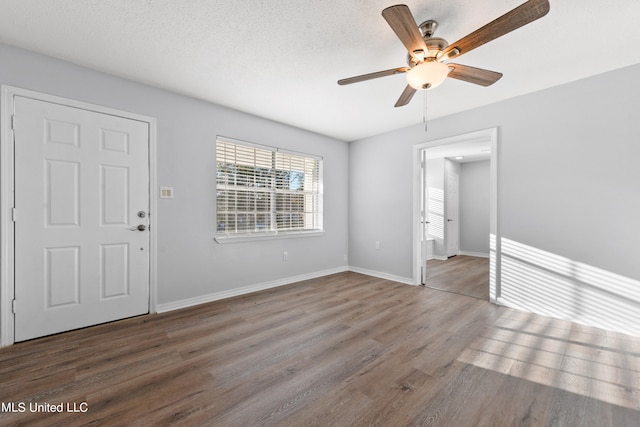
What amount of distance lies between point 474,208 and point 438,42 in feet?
19.5

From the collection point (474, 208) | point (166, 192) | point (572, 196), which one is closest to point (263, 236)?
point (166, 192)

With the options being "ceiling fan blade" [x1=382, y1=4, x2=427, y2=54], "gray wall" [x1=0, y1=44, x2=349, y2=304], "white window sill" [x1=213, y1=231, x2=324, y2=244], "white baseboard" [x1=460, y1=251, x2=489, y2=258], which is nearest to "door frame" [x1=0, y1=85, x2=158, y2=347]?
"gray wall" [x1=0, y1=44, x2=349, y2=304]

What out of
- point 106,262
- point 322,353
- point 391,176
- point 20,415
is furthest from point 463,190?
point 20,415

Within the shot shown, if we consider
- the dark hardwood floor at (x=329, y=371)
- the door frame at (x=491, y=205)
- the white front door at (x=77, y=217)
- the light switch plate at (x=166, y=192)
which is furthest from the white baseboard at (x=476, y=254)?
the white front door at (x=77, y=217)

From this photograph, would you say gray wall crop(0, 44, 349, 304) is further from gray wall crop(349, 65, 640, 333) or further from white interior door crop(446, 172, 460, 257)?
white interior door crop(446, 172, 460, 257)

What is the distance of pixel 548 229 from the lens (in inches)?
112

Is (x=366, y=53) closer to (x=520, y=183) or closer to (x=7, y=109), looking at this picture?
(x=520, y=183)

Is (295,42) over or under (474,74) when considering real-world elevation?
over

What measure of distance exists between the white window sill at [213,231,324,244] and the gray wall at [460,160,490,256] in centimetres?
450

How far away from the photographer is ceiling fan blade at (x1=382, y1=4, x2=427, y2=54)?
136 cm

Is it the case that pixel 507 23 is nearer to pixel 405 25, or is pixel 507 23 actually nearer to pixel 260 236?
pixel 405 25

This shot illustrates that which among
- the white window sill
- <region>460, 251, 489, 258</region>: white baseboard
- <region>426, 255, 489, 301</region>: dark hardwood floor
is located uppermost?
the white window sill

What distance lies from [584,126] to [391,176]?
228cm

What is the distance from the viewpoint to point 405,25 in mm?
1483
